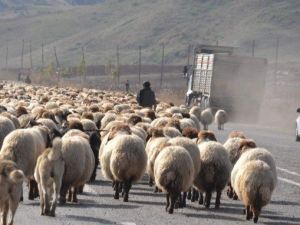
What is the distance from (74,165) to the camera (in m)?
13.2

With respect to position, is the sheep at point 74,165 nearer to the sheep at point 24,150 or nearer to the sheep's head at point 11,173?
the sheep at point 24,150

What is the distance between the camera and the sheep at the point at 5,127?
52.4 feet

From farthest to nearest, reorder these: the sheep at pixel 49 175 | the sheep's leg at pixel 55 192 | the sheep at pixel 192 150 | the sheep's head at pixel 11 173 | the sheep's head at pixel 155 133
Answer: the sheep's head at pixel 155 133 < the sheep at pixel 192 150 < the sheep at pixel 49 175 < the sheep's leg at pixel 55 192 < the sheep's head at pixel 11 173

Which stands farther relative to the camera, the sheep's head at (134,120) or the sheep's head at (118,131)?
the sheep's head at (134,120)

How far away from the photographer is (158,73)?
142 meters

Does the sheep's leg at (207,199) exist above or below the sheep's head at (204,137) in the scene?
below

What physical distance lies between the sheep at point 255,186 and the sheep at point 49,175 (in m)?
Answer: 2.67

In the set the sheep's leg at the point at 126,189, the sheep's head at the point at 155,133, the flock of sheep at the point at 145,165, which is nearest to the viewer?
the flock of sheep at the point at 145,165

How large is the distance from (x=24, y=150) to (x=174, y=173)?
7.77 feet

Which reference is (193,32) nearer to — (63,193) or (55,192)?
(63,193)

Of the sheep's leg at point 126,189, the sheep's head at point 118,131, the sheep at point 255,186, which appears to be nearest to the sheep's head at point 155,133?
the sheep's head at point 118,131

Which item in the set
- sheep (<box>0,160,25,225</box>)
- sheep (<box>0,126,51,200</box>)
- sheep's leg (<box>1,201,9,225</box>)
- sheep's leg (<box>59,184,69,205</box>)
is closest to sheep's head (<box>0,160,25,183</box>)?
sheep (<box>0,160,25,225</box>)

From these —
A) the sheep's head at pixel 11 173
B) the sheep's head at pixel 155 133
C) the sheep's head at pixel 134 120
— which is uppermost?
the sheep's head at pixel 11 173

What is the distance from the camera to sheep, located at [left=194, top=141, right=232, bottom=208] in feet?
44.4
